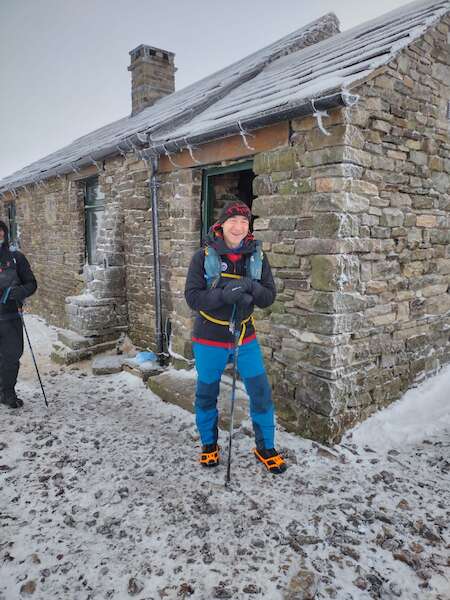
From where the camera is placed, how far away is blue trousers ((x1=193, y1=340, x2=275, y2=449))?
3193 mm

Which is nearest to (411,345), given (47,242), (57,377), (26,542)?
(26,542)

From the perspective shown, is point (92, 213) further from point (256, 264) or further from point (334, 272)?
point (334, 272)

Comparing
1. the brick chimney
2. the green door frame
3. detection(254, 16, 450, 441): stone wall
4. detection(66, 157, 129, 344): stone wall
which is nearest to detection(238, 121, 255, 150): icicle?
detection(254, 16, 450, 441): stone wall

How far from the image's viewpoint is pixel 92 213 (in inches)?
332

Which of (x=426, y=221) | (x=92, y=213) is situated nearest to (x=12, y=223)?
(x=92, y=213)

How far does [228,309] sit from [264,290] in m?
0.33

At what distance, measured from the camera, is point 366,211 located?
365 cm

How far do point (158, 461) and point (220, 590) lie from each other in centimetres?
146

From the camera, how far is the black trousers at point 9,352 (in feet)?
14.9

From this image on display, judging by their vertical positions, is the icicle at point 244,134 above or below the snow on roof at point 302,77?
below

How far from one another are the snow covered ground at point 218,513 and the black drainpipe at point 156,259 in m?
1.74

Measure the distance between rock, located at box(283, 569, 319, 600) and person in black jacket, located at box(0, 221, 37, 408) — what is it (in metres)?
3.80

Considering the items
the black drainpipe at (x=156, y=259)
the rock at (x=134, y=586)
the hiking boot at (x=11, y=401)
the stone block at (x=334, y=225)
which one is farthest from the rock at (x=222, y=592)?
the black drainpipe at (x=156, y=259)

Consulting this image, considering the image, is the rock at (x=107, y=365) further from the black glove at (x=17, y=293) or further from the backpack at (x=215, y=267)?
the backpack at (x=215, y=267)
